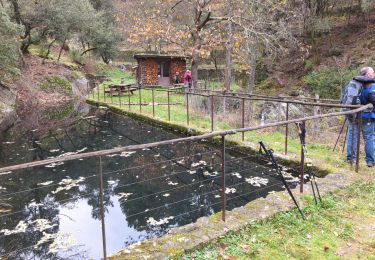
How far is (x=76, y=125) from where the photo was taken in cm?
1630

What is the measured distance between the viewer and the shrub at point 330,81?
21422 millimetres

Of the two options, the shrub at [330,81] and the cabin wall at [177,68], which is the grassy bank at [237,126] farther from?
the cabin wall at [177,68]

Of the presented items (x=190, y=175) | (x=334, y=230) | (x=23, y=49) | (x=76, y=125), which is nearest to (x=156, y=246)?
(x=334, y=230)

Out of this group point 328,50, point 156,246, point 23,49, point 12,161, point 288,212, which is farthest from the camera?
point 23,49

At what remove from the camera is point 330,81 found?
73.4ft

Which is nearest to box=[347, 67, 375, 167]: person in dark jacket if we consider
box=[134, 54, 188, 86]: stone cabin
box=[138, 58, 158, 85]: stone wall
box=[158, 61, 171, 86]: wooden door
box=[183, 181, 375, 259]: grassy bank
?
box=[183, 181, 375, 259]: grassy bank

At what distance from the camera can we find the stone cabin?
30453 mm

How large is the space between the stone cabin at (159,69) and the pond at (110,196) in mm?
19234

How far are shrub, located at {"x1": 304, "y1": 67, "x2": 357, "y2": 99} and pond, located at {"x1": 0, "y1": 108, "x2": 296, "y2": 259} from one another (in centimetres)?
1384

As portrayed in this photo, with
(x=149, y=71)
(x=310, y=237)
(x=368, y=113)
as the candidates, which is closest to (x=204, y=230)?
(x=310, y=237)

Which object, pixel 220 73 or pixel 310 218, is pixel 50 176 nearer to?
pixel 310 218

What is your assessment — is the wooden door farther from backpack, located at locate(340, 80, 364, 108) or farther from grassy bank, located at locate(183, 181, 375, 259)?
grassy bank, located at locate(183, 181, 375, 259)

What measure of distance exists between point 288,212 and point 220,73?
31267mm

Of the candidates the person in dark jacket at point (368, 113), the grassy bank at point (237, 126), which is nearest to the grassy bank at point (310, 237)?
the person in dark jacket at point (368, 113)
